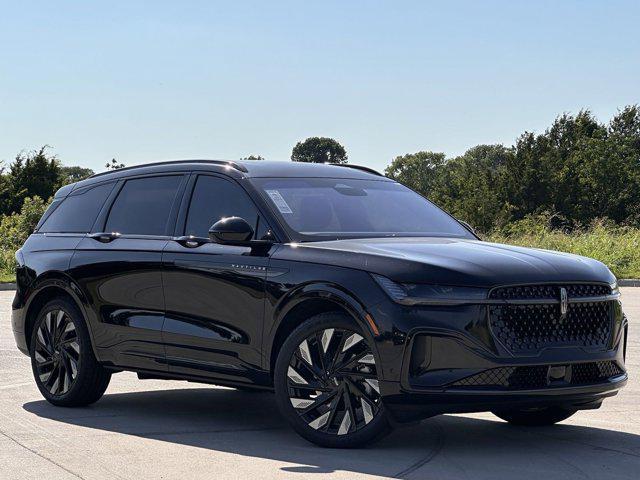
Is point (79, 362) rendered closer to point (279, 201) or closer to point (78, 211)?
point (78, 211)

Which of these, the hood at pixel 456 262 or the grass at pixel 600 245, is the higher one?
the hood at pixel 456 262

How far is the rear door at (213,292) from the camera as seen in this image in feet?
24.7

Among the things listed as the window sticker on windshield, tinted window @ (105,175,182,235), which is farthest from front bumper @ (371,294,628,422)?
tinted window @ (105,175,182,235)

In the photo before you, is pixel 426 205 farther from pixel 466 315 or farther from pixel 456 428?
pixel 466 315

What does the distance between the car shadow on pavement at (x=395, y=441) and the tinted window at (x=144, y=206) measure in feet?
4.60

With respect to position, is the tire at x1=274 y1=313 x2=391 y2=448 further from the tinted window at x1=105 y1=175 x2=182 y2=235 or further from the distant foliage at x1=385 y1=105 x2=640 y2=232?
the distant foliage at x1=385 y1=105 x2=640 y2=232

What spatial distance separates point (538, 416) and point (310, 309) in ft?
6.34

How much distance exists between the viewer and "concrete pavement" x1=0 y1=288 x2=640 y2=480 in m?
6.45

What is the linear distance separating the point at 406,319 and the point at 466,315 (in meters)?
0.34

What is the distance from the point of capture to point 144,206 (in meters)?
8.88

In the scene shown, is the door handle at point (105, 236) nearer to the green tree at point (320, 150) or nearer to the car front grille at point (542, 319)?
the car front grille at point (542, 319)

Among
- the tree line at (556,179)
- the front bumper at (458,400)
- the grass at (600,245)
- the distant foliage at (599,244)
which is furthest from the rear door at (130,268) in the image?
the tree line at (556,179)

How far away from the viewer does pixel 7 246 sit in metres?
39.9

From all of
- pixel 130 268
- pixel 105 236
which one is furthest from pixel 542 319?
pixel 105 236
